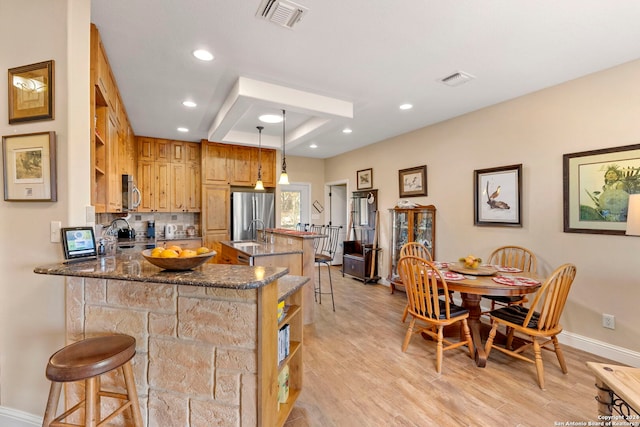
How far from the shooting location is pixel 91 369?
120 cm

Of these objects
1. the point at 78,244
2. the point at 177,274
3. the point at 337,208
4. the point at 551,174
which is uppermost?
the point at 551,174

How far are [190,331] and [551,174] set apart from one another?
3.56 m

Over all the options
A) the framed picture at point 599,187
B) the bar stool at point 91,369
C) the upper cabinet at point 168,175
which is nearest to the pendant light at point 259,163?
the upper cabinet at point 168,175

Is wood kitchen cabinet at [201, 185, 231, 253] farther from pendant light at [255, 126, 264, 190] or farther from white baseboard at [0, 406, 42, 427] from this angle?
white baseboard at [0, 406, 42, 427]

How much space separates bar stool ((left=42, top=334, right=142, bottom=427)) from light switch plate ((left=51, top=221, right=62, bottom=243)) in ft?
2.13

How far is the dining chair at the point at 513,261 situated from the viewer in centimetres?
294

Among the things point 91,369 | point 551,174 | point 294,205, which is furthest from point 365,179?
point 91,369

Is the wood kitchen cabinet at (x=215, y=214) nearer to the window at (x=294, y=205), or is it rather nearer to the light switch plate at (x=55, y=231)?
the window at (x=294, y=205)

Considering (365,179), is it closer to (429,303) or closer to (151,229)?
(429,303)

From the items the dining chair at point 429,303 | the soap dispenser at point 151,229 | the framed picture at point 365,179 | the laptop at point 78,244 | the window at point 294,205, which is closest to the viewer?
the laptop at point 78,244

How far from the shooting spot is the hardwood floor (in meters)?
1.84

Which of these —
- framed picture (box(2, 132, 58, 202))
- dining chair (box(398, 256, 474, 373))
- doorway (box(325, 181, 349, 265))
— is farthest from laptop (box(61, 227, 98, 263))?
doorway (box(325, 181, 349, 265))

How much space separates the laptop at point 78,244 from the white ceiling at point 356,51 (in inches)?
56.0

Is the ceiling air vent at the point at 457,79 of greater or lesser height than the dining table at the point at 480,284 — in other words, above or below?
above
